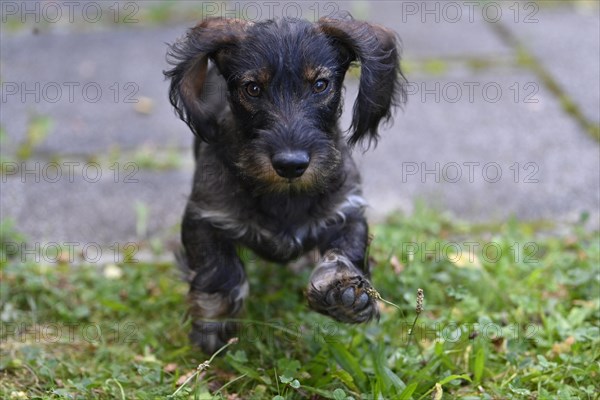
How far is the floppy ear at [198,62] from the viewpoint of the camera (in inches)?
123

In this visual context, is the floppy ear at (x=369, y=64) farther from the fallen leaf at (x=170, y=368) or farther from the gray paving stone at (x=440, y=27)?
the gray paving stone at (x=440, y=27)

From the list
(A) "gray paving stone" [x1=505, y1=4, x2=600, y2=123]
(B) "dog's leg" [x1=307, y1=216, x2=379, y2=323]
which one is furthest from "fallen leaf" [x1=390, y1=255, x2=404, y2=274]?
(A) "gray paving stone" [x1=505, y1=4, x2=600, y2=123]

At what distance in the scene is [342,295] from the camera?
2920 mm

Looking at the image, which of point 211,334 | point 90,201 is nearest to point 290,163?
point 211,334

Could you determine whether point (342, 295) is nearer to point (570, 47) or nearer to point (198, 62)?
point (198, 62)

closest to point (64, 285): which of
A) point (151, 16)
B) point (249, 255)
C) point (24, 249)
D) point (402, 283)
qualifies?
point (24, 249)

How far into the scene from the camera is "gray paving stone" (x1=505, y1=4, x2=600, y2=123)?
5.76 m

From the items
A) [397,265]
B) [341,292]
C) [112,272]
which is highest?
[341,292]

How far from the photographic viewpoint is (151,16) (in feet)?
23.2

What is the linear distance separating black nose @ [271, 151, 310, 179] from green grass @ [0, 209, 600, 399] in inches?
25.0

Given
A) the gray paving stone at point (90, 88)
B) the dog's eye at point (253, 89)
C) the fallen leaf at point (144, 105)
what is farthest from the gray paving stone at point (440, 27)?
the dog's eye at point (253, 89)

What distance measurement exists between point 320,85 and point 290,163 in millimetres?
366

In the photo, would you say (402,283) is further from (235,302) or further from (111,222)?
(111,222)

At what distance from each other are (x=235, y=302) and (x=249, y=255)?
0.62 m
